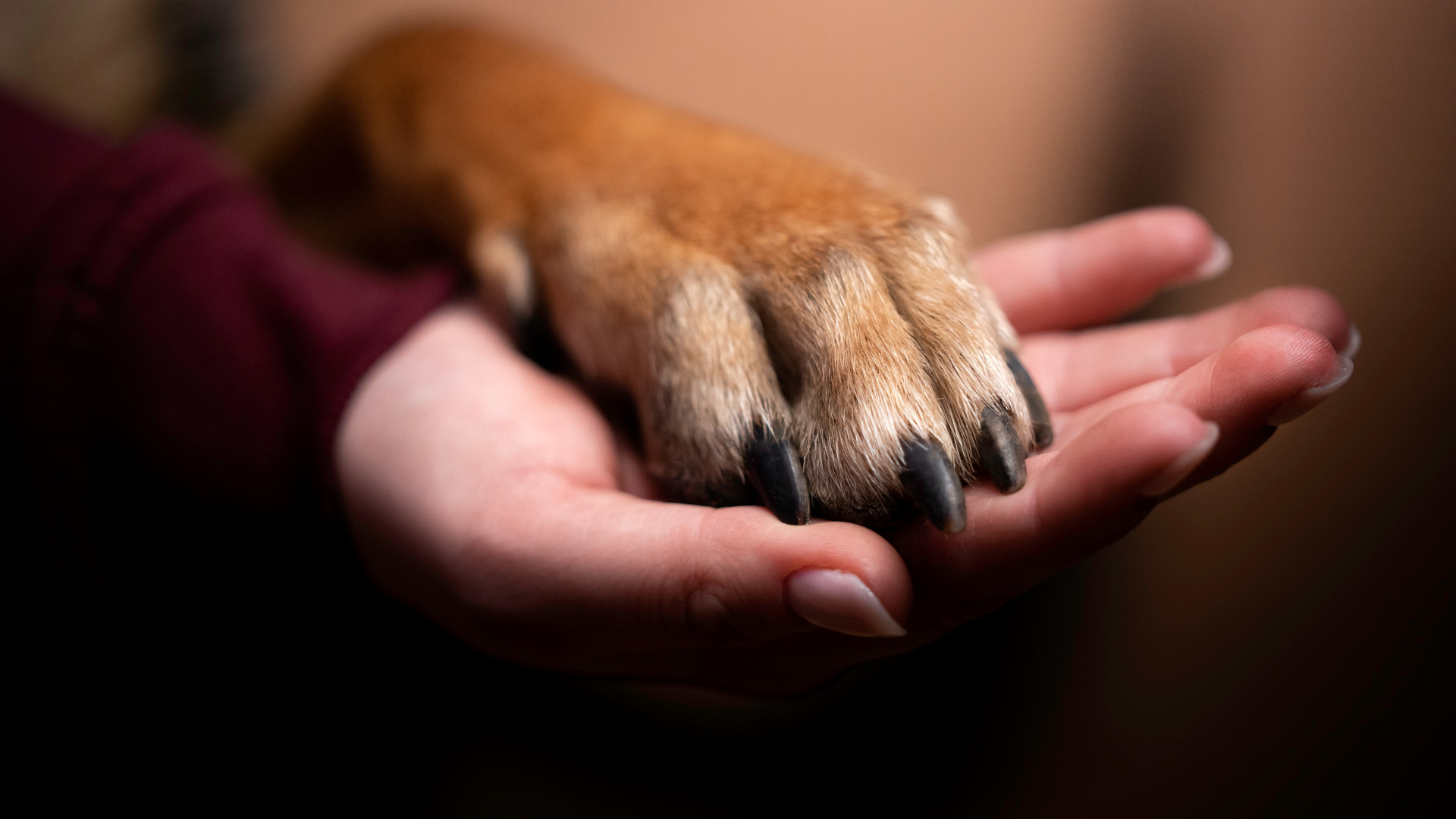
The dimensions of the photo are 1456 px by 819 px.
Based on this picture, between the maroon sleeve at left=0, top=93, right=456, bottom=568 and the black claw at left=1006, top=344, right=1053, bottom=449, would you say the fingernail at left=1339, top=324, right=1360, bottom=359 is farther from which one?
the maroon sleeve at left=0, top=93, right=456, bottom=568

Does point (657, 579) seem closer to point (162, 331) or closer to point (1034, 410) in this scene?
point (1034, 410)

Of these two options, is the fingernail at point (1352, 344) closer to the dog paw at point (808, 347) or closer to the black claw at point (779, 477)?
the dog paw at point (808, 347)

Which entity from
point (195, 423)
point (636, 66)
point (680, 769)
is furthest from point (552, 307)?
point (636, 66)

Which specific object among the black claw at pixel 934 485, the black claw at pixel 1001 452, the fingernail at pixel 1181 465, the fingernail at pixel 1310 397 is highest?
the fingernail at pixel 1310 397

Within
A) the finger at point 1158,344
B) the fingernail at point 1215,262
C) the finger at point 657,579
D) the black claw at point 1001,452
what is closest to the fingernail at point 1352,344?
the finger at point 1158,344

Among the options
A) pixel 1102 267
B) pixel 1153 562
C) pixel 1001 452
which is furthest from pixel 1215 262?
pixel 1001 452

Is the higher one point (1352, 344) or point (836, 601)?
point (1352, 344)

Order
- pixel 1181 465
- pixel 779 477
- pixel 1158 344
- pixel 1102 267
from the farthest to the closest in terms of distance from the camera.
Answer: pixel 1102 267 < pixel 1158 344 < pixel 779 477 < pixel 1181 465

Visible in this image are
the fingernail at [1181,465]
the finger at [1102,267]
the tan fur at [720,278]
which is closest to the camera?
the fingernail at [1181,465]

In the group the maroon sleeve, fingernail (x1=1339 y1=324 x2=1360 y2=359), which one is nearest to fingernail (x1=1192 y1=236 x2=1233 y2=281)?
fingernail (x1=1339 y1=324 x2=1360 y2=359)
